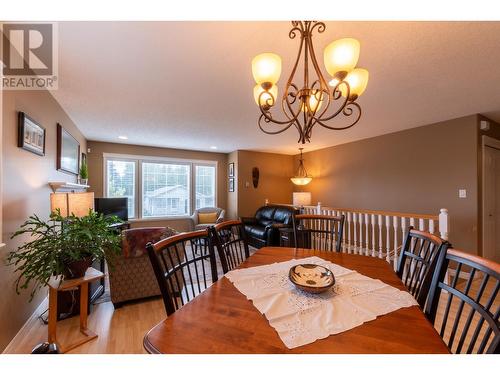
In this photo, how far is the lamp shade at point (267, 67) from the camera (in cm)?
133

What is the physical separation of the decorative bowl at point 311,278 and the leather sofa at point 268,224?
285cm

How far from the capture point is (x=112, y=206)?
15.3ft

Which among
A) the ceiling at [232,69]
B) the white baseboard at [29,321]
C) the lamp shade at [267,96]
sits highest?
the ceiling at [232,69]

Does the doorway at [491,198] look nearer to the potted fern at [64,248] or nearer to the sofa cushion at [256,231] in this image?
the sofa cushion at [256,231]

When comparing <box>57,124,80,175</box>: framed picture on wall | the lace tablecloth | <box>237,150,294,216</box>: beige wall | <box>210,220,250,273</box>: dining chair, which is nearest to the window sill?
<box>237,150,294,216</box>: beige wall

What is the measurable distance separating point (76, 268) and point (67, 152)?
7.53 ft

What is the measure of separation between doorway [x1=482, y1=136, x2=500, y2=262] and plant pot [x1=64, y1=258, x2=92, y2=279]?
5044 millimetres

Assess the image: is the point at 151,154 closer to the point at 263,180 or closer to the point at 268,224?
the point at 263,180

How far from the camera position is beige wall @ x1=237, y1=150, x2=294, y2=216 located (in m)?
6.12

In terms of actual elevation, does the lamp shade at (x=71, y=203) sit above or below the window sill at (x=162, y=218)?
above

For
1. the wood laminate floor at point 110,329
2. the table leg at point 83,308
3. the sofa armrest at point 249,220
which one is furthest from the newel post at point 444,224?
the table leg at point 83,308

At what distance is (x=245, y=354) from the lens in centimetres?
73
